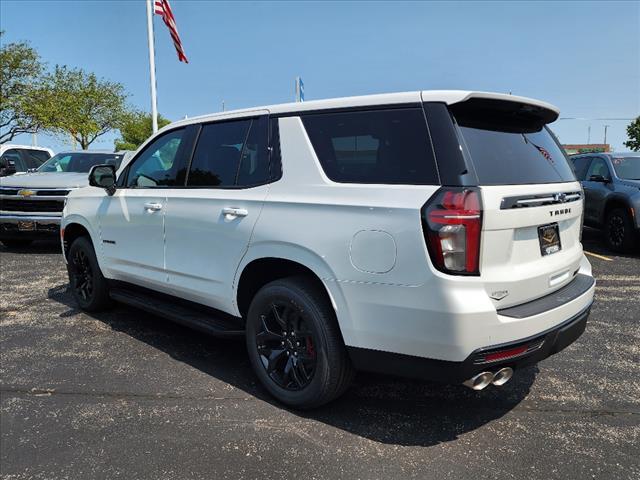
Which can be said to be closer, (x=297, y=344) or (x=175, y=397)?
(x=297, y=344)

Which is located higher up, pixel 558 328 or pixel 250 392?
pixel 558 328

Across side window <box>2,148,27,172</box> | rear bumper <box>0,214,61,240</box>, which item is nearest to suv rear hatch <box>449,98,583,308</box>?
rear bumper <box>0,214,61,240</box>

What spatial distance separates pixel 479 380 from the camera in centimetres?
251

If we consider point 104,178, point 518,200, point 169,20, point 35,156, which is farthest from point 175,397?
point 169,20

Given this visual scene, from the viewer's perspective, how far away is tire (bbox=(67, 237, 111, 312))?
492 centimetres

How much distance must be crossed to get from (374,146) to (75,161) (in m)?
9.14

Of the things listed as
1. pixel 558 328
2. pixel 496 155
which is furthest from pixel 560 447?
pixel 496 155

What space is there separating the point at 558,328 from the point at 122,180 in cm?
372

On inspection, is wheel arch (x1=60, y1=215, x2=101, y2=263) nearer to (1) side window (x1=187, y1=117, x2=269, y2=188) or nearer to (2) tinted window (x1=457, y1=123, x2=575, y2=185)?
(1) side window (x1=187, y1=117, x2=269, y2=188)

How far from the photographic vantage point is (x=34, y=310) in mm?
5355

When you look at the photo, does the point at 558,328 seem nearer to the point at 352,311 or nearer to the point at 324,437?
the point at 352,311

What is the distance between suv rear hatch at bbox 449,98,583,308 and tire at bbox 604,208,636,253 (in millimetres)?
5967

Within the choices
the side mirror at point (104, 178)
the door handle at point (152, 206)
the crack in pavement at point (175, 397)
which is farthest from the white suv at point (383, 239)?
the side mirror at point (104, 178)

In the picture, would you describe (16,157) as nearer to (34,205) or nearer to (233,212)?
(34,205)
